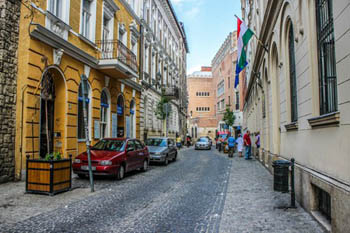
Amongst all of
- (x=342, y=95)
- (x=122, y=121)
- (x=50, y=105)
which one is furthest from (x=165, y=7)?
(x=342, y=95)

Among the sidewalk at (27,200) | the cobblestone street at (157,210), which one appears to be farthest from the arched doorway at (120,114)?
the sidewalk at (27,200)

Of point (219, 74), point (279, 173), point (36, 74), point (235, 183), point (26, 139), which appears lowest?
point (235, 183)

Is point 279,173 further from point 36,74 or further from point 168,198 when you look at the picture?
point 36,74

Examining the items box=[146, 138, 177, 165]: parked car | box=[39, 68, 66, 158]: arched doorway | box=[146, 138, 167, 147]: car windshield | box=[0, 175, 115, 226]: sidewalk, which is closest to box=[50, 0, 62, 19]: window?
box=[39, 68, 66, 158]: arched doorway

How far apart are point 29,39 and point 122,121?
10060 millimetres

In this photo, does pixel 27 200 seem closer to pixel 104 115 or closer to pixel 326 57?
pixel 326 57

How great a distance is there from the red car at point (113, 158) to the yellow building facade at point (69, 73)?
1628 mm

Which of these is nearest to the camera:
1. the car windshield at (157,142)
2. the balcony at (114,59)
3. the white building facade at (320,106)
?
the white building facade at (320,106)

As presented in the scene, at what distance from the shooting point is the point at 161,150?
16625 mm

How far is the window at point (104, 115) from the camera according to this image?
17.0 m

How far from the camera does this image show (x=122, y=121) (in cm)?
1997

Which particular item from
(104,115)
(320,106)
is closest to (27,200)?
(320,106)

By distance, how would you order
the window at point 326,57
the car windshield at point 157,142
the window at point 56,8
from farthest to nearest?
1. the car windshield at point 157,142
2. the window at point 56,8
3. the window at point 326,57

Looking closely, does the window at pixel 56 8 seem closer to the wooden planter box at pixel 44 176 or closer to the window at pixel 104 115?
the window at pixel 104 115
